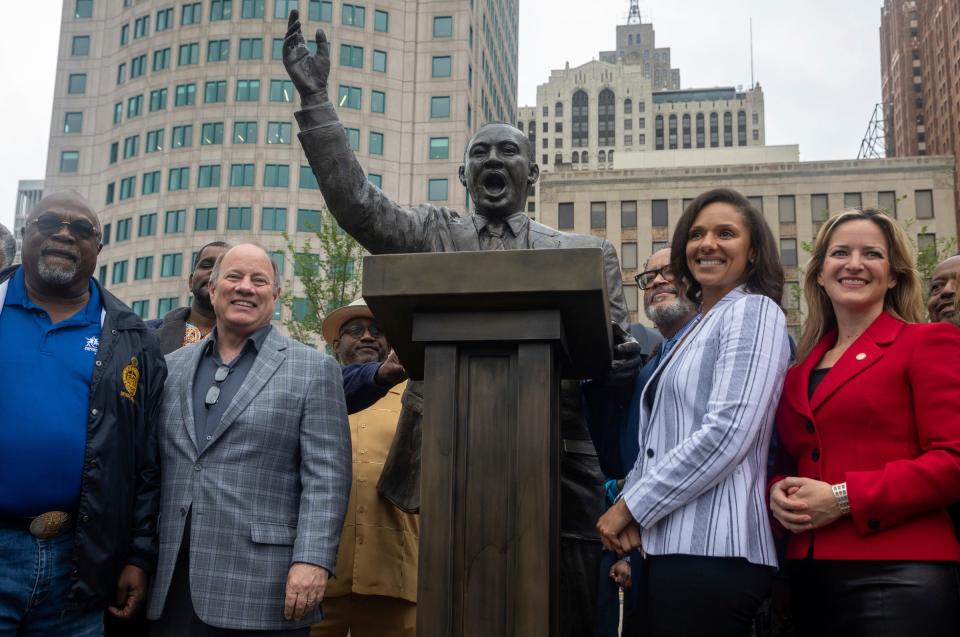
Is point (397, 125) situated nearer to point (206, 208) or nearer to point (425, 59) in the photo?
point (425, 59)

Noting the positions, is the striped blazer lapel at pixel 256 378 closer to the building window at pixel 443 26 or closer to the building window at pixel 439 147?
the building window at pixel 439 147

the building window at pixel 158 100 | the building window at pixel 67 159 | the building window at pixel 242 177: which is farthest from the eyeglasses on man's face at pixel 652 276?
the building window at pixel 67 159

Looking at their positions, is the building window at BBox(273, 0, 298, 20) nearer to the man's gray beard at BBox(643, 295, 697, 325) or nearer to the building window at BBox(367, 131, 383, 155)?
the building window at BBox(367, 131, 383, 155)

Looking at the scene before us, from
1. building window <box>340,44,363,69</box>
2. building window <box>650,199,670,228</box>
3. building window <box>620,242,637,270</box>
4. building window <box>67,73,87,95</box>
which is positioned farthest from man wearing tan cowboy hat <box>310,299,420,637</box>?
building window <box>67,73,87,95</box>

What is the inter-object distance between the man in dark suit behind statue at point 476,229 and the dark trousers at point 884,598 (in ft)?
2.62

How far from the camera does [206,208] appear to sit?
48.1m

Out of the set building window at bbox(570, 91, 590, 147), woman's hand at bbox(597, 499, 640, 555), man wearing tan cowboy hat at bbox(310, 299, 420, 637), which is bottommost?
man wearing tan cowboy hat at bbox(310, 299, 420, 637)

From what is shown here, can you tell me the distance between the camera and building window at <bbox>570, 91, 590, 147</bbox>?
121500mm

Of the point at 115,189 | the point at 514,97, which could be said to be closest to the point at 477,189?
the point at 115,189

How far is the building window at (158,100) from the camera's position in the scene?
50250 millimetres

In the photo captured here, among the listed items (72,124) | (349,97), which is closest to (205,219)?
(349,97)

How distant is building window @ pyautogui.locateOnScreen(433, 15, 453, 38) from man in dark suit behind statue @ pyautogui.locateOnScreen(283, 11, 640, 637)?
50.4 m

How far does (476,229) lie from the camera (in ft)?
11.5

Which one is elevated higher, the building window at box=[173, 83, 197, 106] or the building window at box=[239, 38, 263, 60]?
the building window at box=[239, 38, 263, 60]
